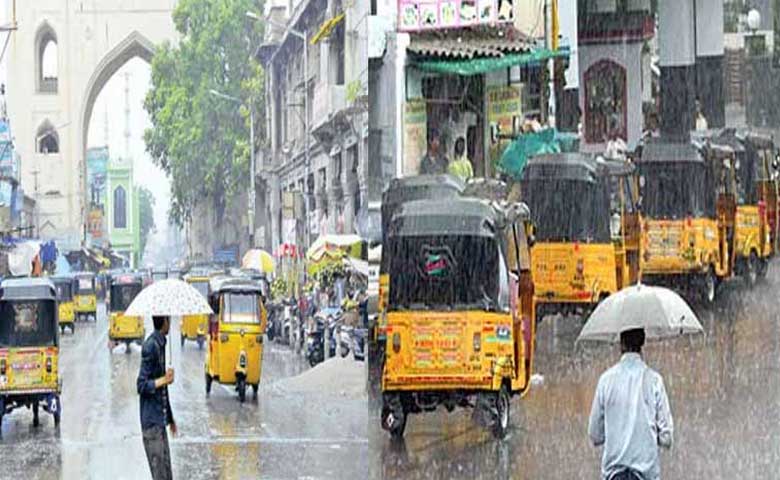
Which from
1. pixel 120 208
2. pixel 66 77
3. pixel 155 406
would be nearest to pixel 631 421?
pixel 155 406

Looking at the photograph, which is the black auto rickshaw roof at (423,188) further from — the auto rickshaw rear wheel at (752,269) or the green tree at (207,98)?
the green tree at (207,98)

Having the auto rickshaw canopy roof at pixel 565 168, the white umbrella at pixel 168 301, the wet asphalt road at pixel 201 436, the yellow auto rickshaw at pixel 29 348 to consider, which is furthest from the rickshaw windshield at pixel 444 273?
the yellow auto rickshaw at pixel 29 348

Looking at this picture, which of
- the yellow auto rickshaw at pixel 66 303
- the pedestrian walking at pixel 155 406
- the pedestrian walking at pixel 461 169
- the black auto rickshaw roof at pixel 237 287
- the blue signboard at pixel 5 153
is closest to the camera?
the pedestrian walking at pixel 155 406

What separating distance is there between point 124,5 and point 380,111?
59.5 meters

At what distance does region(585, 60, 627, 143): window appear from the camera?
30.2 meters

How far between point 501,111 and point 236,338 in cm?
611

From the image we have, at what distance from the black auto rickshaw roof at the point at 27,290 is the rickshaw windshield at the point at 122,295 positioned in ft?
69.5

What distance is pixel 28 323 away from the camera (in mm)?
23750

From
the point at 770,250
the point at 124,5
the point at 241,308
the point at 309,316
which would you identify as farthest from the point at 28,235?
the point at 770,250

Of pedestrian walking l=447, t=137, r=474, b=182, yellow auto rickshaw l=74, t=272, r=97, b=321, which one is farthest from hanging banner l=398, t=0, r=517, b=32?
yellow auto rickshaw l=74, t=272, r=97, b=321

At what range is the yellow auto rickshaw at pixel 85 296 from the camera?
62.4 metres

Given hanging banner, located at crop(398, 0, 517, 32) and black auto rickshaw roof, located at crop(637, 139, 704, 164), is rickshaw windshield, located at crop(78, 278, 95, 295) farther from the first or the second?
black auto rickshaw roof, located at crop(637, 139, 704, 164)

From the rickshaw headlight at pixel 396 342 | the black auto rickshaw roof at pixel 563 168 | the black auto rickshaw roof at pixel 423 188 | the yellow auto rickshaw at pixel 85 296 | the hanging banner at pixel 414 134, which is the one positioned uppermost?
the hanging banner at pixel 414 134

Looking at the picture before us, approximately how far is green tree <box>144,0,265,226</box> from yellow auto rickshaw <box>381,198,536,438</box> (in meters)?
42.5
